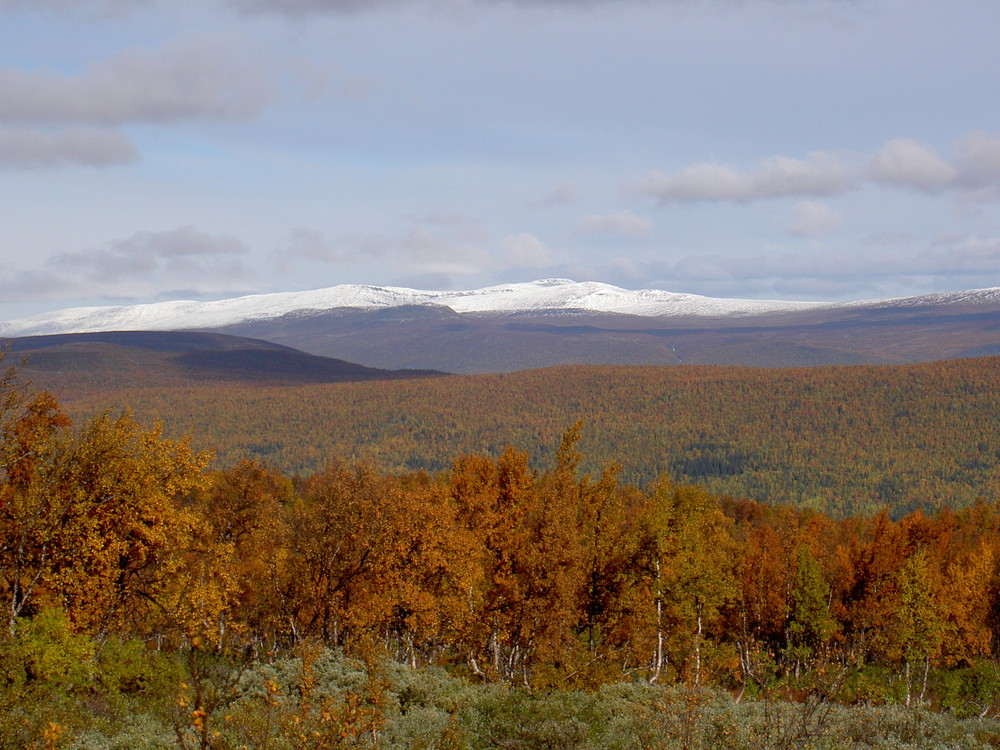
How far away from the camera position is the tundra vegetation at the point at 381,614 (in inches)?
770

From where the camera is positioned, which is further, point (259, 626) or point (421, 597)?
point (259, 626)

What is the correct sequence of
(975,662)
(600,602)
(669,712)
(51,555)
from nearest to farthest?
(669,712) < (51,555) < (600,602) < (975,662)

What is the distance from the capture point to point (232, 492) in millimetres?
49844

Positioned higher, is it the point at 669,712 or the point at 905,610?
the point at 669,712

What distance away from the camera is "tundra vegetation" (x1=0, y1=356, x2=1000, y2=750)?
1955 cm

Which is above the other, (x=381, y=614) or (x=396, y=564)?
(x=396, y=564)

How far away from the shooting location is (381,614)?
3506cm

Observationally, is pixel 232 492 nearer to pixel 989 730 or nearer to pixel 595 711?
Result: pixel 595 711

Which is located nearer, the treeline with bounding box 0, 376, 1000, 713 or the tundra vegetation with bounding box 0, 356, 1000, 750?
the tundra vegetation with bounding box 0, 356, 1000, 750

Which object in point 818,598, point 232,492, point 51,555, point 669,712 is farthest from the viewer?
point 818,598

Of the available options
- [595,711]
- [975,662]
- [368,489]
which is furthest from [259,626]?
[975,662]

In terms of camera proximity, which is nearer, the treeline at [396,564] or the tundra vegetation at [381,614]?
the tundra vegetation at [381,614]

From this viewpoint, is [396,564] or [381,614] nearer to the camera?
[381,614]

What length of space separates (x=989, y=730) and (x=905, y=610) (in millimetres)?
26013
